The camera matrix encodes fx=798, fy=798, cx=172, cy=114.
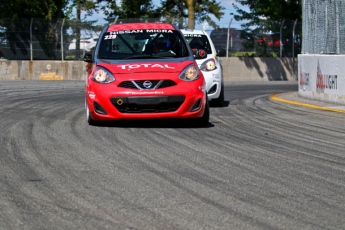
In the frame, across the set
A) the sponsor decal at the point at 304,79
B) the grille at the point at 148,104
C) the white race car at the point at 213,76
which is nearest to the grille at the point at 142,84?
the grille at the point at 148,104

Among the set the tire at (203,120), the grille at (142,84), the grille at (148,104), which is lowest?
the tire at (203,120)

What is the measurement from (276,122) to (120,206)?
6.66m

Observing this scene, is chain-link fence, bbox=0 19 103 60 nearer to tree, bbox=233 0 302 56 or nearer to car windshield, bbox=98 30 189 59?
tree, bbox=233 0 302 56

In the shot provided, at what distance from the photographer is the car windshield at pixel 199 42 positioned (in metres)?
15.8

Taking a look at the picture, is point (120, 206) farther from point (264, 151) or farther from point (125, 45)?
point (125, 45)

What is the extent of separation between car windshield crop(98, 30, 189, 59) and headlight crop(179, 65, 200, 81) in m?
0.69

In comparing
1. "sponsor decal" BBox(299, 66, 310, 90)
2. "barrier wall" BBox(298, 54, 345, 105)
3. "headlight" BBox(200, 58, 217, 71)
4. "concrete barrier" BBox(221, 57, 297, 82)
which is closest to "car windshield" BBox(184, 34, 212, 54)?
"headlight" BBox(200, 58, 217, 71)

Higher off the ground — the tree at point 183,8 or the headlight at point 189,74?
the tree at point 183,8

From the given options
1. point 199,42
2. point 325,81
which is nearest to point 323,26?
point 325,81

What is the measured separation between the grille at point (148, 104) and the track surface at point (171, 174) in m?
0.26

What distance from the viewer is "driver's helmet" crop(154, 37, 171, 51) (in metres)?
11.7

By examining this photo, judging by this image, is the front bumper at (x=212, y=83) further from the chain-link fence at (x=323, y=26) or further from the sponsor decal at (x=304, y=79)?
the sponsor decal at (x=304, y=79)

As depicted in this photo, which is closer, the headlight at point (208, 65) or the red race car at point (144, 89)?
the red race car at point (144, 89)

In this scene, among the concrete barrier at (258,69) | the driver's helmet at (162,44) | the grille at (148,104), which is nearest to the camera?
the grille at (148,104)
